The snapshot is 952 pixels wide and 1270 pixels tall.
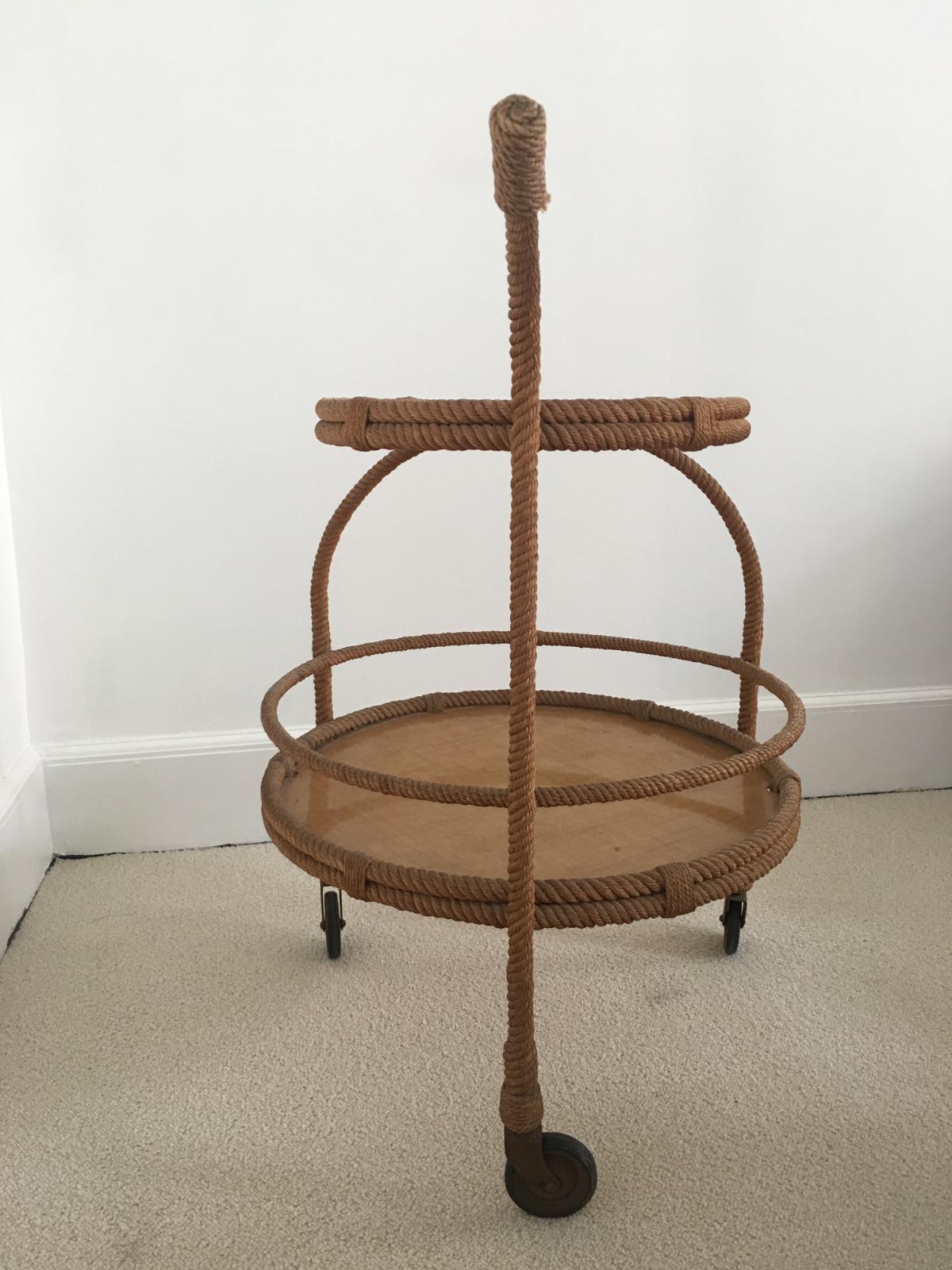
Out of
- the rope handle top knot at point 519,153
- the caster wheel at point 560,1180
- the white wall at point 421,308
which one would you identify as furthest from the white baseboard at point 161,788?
the rope handle top knot at point 519,153

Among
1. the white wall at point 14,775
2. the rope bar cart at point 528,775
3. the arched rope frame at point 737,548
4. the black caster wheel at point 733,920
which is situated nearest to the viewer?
the rope bar cart at point 528,775

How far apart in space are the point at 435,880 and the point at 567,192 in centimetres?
130

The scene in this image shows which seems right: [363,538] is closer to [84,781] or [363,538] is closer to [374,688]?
[374,688]

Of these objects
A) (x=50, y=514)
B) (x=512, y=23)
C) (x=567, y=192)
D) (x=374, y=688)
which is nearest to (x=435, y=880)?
(x=374, y=688)

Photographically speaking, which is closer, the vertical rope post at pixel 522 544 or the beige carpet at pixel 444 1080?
the vertical rope post at pixel 522 544

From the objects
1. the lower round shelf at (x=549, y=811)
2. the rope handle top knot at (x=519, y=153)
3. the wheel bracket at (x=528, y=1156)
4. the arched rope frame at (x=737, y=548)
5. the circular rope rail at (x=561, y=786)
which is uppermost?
the rope handle top knot at (x=519, y=153)

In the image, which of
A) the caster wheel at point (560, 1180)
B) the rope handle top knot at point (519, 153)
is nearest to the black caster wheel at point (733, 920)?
the caster wheel at point (560, 1180)

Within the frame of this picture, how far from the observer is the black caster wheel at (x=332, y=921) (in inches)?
64.7

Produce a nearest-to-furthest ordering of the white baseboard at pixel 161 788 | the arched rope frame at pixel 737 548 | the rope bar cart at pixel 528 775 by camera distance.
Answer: the rope bar cart at pixel 528 775 → the arched rope frame at pixel 737 548 → the white baseboard at pixel 161 788

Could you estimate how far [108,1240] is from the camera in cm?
115

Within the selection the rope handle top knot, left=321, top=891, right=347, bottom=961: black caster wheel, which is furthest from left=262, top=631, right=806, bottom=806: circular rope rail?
the rope handle top knot

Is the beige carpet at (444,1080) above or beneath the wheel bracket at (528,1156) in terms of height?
beneath

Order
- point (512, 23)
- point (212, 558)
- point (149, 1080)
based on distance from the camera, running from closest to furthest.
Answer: point (149, 1080)
point (512, 23)
point (212, 558)

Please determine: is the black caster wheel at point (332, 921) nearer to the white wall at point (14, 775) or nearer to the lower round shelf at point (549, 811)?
the lower round shelf at point (549, 811)
